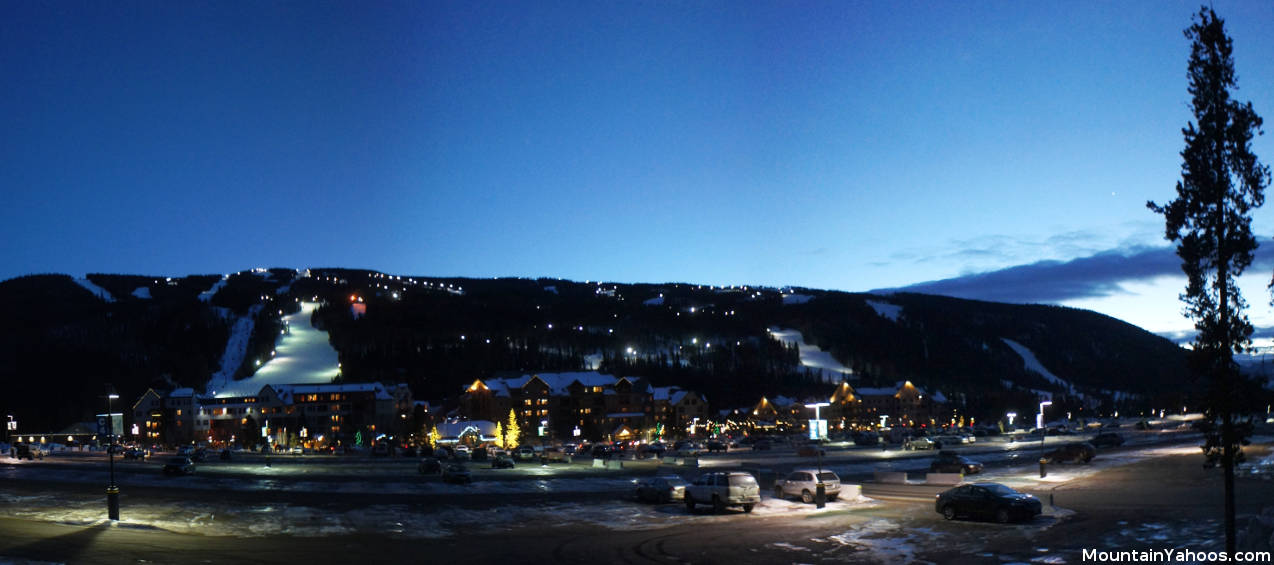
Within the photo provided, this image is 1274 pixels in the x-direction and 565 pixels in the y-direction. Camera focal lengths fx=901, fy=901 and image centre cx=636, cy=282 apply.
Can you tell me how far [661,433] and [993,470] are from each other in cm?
9840

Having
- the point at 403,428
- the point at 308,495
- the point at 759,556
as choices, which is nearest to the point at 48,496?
the point at 308,495

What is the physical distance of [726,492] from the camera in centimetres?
3178

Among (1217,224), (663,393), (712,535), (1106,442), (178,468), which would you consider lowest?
(663,393)

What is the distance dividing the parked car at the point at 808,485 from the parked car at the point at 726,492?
291 centimetres

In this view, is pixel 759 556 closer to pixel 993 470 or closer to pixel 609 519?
pixel 609 519

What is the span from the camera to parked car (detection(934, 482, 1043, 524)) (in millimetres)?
26844

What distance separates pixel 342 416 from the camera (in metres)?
167

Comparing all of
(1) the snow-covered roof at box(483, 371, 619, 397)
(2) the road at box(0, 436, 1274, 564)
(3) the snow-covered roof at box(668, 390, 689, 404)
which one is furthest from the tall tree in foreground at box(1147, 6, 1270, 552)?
(3) the snow-covered roof at box(668, 390, 689, 404)

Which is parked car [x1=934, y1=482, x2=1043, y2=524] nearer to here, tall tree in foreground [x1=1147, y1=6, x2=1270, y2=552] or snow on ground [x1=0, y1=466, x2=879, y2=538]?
snow on ground [x1=0, y1=466, x2=879, y2=538]

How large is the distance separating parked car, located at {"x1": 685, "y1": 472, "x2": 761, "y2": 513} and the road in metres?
0.46

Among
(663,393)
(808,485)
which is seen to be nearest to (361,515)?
(808,485)

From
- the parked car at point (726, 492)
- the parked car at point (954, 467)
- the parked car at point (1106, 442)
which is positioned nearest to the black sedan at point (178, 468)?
the parked car at point (726, 492)

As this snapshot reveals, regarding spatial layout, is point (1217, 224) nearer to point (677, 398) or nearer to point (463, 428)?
point (463, 428)

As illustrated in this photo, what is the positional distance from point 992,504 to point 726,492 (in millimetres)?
8930
